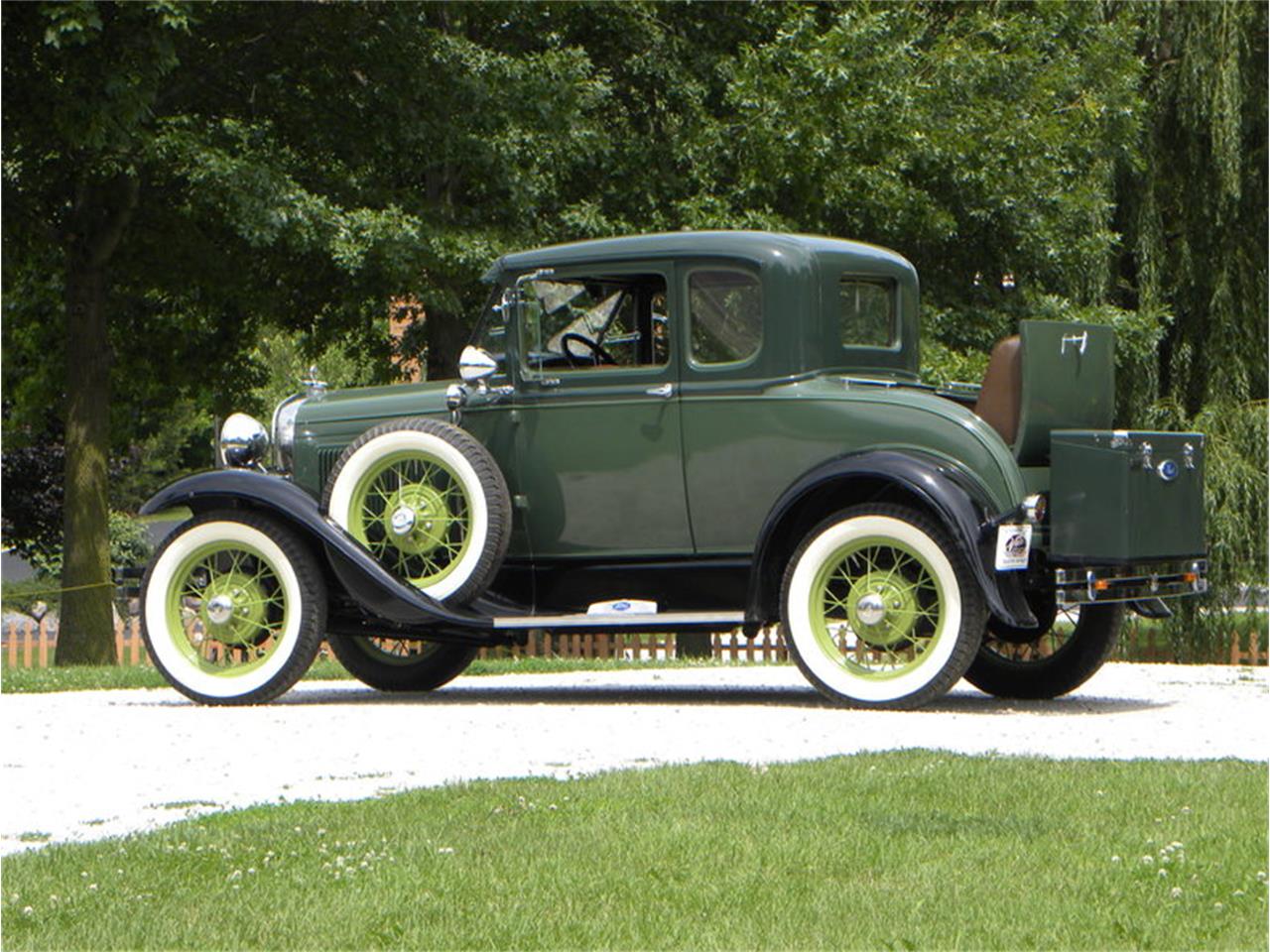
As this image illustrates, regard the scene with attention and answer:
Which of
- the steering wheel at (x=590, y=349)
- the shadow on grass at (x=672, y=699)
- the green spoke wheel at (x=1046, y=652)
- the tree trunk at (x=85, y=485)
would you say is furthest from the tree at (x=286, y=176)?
the green spoke wheel at (x=1046, y=652)

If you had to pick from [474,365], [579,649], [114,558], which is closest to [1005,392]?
[474,365]

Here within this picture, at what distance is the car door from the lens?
1092cm

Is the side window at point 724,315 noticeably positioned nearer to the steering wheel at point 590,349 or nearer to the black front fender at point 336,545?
the steering wheel at point 590,349

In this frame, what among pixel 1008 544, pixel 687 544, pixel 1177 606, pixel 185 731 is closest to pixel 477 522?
pixel 687 544

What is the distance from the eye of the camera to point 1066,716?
33.6 ft

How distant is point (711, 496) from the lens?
35.6ft

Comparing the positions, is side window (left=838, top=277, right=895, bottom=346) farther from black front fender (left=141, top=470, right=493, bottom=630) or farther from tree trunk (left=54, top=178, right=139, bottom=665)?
tree trunk (left=54, top=178, right=139, bottom=665)

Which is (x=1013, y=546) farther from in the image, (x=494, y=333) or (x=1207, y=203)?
(x=1207, y=203)

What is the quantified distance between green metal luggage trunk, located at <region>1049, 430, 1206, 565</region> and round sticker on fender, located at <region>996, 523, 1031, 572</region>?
0.21 m

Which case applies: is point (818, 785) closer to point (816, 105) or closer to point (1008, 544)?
point (1008, 544)

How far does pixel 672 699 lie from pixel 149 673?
4788 mm

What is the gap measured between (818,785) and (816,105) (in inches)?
537

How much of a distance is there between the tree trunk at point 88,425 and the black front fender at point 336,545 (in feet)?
28.9

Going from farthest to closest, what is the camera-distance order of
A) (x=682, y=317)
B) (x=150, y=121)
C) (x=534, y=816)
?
1. (x=150, y=121)
2. (x=682, y=317)
3. (x=534, y=816)
